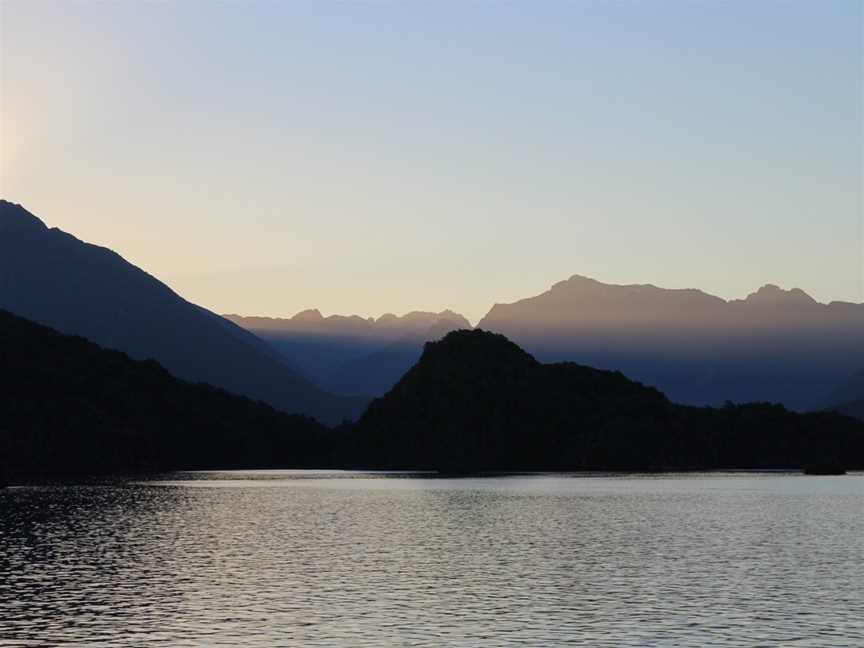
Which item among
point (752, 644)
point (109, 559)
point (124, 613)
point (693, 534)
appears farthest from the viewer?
point (693, 534)

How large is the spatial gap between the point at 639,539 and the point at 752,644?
67698mm

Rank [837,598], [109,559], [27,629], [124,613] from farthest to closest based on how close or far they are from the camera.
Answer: [109,559] → [837,598] → [124,613] → [27,629]

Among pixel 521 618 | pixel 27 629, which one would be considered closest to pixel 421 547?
pixel 521 618

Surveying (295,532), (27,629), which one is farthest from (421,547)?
(27,629)

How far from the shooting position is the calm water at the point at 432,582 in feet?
215

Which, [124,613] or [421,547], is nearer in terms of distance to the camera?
[124,613]

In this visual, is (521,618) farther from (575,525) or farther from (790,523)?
(790,523)

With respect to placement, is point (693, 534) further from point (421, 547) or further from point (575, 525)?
point (421, 547)

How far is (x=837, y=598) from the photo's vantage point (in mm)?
79125

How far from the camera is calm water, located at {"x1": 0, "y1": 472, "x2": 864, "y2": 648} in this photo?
65625 millimetres

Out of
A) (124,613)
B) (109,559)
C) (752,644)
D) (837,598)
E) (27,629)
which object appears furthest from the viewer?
(109,559)

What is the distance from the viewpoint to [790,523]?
153m

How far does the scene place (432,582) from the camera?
89.9 m

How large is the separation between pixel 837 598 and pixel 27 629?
55.3 meters
